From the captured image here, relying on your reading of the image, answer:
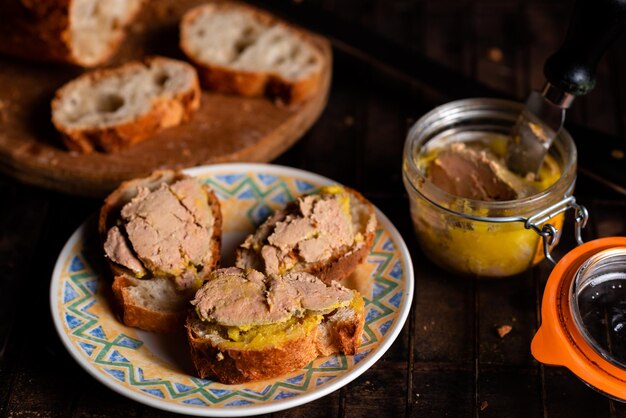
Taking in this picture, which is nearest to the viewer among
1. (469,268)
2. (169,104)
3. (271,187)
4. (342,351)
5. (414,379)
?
(342,351)

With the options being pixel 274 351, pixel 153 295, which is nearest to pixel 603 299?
pixel 274 351

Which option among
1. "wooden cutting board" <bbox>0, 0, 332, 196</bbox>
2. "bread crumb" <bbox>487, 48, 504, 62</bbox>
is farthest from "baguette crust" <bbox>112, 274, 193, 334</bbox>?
"bread crumb" <bbox>487, 48, 504, 62</bbox>

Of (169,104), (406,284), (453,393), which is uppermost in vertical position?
(169,104)

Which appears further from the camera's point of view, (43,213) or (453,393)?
(43,213)

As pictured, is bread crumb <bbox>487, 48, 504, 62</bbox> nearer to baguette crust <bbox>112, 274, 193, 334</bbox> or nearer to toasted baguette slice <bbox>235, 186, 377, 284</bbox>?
toasted baguette slice <bbox>235, 186, 377, 284</bbox>

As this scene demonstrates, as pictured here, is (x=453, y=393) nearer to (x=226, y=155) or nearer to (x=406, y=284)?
(x=406, y=284)

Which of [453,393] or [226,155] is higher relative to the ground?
[226,155]

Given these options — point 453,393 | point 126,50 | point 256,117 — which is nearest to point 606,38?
point 453,393

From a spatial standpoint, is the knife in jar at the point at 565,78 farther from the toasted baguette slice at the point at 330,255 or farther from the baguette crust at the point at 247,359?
the baguette crust at the point at 247,359
